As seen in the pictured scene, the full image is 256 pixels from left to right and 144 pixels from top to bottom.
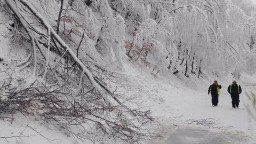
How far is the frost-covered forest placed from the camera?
6.40 metres

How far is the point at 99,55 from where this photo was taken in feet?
36.8

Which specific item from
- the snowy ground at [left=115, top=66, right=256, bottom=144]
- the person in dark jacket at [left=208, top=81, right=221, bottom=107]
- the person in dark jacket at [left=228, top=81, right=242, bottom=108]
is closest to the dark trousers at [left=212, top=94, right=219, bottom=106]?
the person in dark jacket at [left=208, top=81, right=221, bottom=107]

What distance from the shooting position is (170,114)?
480 inches

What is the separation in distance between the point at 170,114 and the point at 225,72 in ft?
34.9

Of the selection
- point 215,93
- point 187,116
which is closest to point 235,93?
point 215,93

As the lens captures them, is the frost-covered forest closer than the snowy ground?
Yes

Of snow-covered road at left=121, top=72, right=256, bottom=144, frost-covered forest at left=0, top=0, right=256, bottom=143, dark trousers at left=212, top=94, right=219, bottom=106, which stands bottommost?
snow-covered road at left=121, top=72, right=256, bottom=144

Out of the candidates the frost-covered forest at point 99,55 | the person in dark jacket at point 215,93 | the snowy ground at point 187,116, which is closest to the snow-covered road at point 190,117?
the snowy ground at point 187,116

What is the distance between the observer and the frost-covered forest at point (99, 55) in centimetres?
640

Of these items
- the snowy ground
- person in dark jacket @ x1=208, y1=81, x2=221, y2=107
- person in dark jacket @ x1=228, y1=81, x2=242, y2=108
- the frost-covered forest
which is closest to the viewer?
the frost-covered forest

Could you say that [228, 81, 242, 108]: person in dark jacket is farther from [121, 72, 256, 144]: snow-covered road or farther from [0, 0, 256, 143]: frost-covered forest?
[0, 0, 256, 143]: frost-covered forest

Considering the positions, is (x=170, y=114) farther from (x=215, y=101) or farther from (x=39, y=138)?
(x=39, y=138)

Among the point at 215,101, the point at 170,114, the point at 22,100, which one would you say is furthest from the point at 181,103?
the point at 22,100

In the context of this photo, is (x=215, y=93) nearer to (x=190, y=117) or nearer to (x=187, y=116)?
(x=187, y=116)
